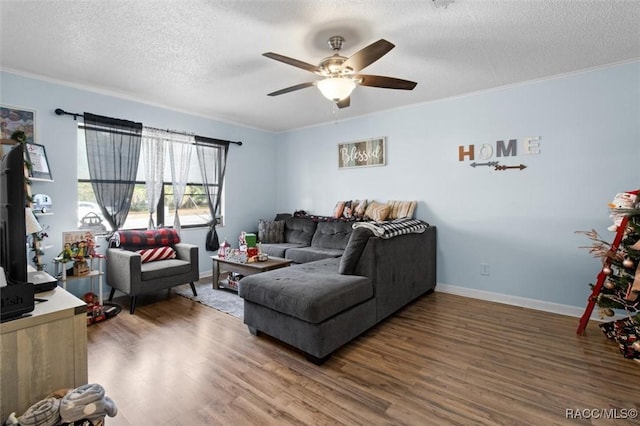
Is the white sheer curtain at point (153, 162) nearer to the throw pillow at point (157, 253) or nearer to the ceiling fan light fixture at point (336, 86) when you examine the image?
the throw pillow at point (157, 253)

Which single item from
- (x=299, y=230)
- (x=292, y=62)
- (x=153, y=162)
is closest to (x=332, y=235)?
(x=299, y=230)

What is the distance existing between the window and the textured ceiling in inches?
40.0

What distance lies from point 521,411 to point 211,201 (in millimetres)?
4251

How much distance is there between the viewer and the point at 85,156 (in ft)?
11.5

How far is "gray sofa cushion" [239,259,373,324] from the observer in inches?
84.1

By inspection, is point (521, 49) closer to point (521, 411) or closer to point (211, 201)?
point (521, 411)

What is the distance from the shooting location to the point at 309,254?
13.4ft

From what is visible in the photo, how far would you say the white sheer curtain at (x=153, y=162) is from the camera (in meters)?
3.98

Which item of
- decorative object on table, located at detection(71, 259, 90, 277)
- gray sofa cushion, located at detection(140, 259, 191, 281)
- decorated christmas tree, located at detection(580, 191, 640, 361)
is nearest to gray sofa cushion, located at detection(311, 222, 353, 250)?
→ gray sofa cushion, located at detection(140, 259, 191, 281)

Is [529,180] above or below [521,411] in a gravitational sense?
above

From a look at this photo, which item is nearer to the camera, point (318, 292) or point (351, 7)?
point (351, 7)

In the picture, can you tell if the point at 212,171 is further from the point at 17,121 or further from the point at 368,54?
the point at 368,54

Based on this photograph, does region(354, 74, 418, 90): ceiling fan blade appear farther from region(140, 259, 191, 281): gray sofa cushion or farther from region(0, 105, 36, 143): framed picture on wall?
region(0, 105, 36, 143): framed picture on wall

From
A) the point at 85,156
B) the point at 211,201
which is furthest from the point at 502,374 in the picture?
the point at 85,156
